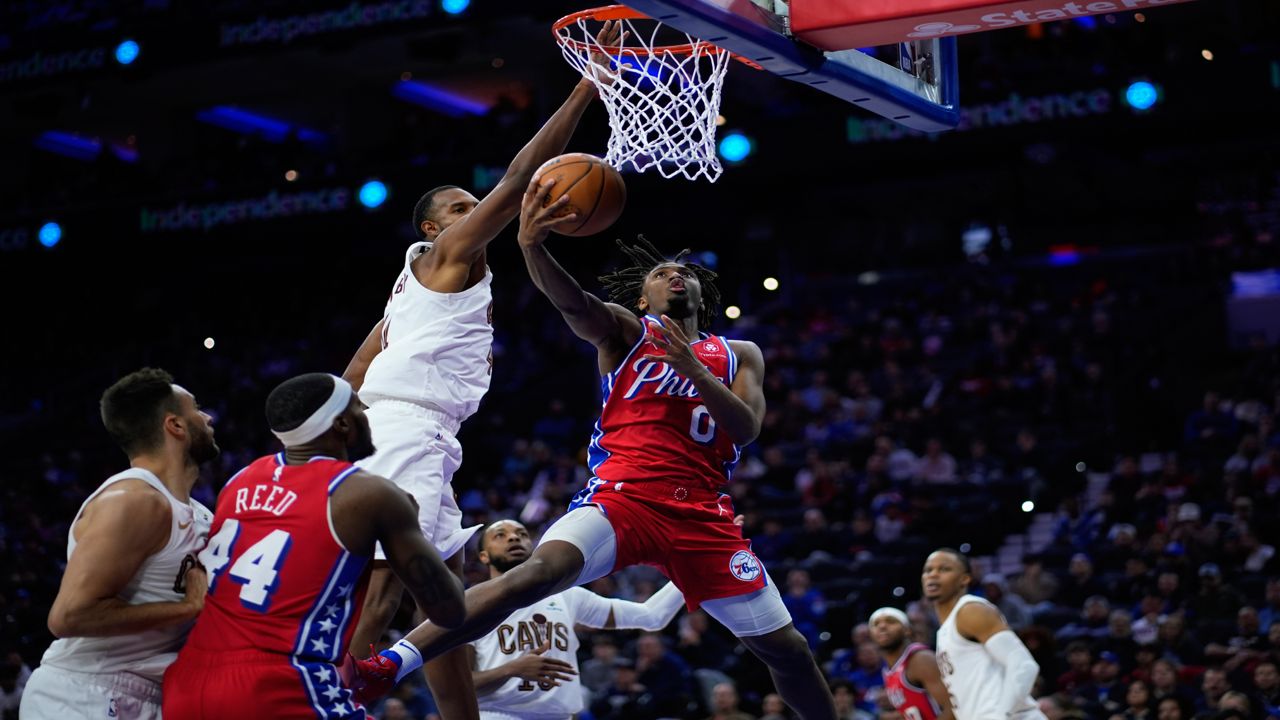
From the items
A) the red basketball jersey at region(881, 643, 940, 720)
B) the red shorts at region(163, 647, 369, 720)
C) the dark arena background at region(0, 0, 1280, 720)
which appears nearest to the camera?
the red shorts at region(163, 647, 369, 720)

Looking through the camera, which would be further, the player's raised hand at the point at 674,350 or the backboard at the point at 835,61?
the player's raised hand at the point at 674,350

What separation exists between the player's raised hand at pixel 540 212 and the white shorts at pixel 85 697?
2.01 m

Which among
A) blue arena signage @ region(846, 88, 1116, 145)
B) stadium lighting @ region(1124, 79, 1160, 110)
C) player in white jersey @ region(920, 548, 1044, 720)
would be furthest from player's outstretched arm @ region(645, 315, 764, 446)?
stadium lighting @ region(1124, 79, 1160, 110)

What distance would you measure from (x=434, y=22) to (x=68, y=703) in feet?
54.3

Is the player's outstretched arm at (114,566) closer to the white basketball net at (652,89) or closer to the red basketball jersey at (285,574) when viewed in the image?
the red basketball jersey at (285,574)

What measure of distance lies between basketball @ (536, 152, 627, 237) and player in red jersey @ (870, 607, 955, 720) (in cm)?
331

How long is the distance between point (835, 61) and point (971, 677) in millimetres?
3465

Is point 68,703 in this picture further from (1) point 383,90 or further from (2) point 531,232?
(1) point 383,90

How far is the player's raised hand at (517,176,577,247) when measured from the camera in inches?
202

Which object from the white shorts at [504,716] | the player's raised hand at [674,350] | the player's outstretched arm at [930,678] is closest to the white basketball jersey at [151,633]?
the player's raised hand at [674,350]

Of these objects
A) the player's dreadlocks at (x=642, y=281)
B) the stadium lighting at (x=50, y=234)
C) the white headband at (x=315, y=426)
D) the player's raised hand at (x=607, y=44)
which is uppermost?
the stadium lighting at (x=50, y=234)

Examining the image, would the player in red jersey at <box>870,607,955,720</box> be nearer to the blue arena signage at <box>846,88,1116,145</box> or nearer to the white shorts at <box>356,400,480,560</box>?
the white shorts at <box>356,400,480,560</box>

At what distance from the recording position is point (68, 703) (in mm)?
4094

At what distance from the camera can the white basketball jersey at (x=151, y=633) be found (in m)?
4.08
